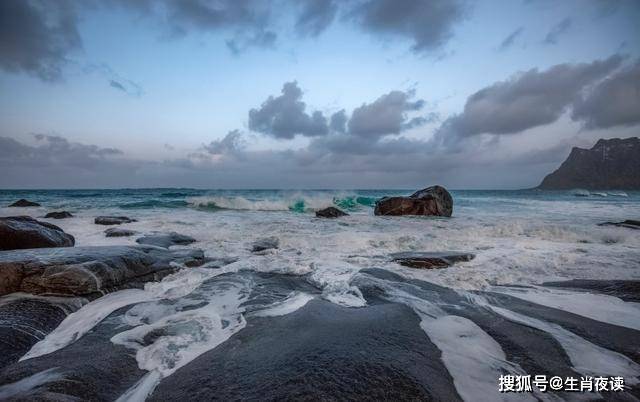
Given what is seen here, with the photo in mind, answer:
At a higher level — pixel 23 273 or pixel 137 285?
pixel 23 273

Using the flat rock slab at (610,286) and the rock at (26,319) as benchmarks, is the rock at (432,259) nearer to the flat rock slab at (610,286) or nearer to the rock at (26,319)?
the flat rock slab at (610,286)

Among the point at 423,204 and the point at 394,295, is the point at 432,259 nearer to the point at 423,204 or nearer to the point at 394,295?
the point at 394,295

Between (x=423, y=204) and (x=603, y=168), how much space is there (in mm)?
99315

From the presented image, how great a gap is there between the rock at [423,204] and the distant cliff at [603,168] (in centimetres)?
9257

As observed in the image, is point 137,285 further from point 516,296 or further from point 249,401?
point 516,296

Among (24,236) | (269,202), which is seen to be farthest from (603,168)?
(24,236)

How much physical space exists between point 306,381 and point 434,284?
3.17 metres

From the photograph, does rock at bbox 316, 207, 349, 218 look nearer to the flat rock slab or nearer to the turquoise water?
the turquoise water

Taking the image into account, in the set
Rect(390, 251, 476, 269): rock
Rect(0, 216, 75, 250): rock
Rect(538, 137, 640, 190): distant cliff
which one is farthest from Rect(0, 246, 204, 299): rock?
Rect(538, 137, 640, 190): distant cliff

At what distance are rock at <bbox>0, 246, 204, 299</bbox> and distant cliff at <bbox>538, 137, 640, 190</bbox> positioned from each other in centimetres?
10806

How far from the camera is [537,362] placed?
2.33 metres

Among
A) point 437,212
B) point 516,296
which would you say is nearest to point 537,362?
point 516,296

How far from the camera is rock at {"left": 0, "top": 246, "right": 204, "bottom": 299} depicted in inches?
143

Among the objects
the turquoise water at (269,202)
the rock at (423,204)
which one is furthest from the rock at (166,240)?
the turquoise water at (269,202)
